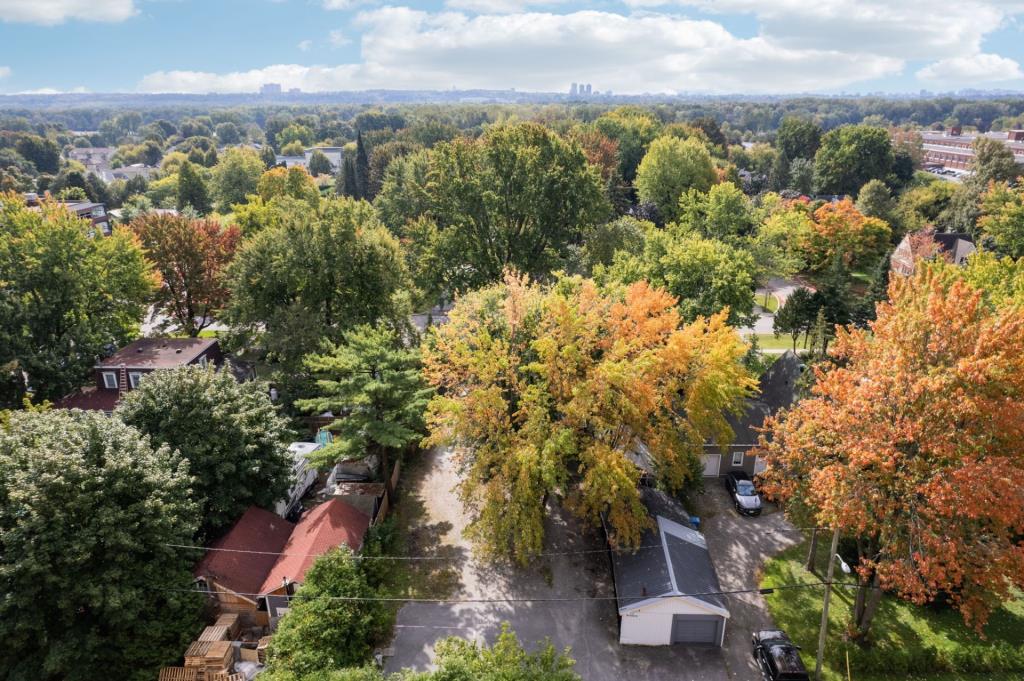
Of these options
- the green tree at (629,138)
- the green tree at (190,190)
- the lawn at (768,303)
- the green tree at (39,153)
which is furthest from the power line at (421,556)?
the green tree at (39,153)

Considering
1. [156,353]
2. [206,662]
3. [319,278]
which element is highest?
[319,278]

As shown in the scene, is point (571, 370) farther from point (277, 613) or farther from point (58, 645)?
point (58, 645)

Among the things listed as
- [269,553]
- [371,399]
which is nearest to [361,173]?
[371,399]

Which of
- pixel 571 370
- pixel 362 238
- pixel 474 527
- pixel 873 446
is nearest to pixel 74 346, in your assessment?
pixel 362 238

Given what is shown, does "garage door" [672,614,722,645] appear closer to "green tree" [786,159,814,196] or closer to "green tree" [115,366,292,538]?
"green tree" [115,366,292,538]

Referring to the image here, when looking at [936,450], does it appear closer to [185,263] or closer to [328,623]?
[328,623]
